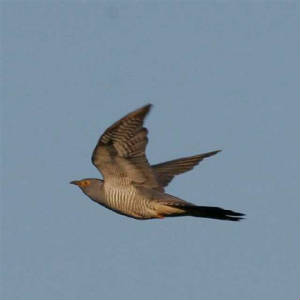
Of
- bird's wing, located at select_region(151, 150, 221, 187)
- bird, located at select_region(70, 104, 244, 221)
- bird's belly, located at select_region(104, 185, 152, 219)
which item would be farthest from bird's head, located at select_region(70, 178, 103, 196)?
bird's wing, located at select_region(151, 150, 221, 187)

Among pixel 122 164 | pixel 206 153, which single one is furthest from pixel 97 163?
pixel 206 153

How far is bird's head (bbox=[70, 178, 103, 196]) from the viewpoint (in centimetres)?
1183

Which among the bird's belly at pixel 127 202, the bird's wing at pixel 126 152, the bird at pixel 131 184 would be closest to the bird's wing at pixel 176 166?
the bird at pixel 131 184

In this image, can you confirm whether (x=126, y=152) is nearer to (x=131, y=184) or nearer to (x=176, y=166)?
(x=131, y=184)

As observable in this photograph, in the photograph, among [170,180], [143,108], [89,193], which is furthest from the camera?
[170,180]

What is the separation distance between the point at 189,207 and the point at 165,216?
54cm

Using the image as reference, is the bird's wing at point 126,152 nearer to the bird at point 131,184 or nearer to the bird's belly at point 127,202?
the bird at point 131,184

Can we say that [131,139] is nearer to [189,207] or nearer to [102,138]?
[102,138]

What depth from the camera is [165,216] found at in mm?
11617

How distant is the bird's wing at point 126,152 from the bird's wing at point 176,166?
1.17 m

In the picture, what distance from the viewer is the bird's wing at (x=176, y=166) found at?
12.9m

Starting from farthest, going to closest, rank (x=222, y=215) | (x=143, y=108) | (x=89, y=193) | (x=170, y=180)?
1. (x=170, y=180)
2. (x=89, y=193)
3. (x=222, y=215)
4. (x=143, y=108)

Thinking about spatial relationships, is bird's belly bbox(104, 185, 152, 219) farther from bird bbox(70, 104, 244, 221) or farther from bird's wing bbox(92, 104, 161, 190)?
bird's wing bbox(92, 104, 161, 190)

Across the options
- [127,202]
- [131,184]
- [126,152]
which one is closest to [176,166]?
[131,184]
